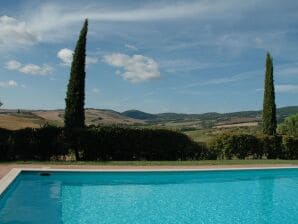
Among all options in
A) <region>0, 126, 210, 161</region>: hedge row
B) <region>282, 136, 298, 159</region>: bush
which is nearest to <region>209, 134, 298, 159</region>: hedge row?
<region>282, 136, 298, 159</region>: bush

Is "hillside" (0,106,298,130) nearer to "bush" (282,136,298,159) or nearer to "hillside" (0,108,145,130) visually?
"hillside" (0,108,145,130)

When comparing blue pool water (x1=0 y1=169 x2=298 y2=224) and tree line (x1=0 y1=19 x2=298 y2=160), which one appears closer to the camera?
blue pool water (x1=0 y1=169 x2=298 y2=224)

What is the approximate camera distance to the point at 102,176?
16406 mm

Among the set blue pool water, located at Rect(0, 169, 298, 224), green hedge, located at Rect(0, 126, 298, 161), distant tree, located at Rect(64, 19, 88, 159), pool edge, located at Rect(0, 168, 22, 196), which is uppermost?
distant tree, located at Rect(64, 19, 88, 159)

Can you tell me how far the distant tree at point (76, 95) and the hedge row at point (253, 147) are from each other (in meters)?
7.34

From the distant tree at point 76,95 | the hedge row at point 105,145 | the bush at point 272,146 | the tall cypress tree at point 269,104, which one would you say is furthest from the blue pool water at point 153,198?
the tall cypress tree at point 269,104

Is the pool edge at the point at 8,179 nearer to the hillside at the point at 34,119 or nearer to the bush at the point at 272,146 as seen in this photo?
the hillside at the point at 34,119

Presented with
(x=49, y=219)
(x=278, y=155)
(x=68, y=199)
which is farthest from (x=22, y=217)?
(x=278, y=155)

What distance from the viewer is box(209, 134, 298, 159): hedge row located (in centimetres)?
2394

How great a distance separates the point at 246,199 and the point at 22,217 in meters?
7.27

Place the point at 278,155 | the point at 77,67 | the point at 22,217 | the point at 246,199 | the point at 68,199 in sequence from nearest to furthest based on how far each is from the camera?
1. the point at 22,217
2. the point at 68,199
3. the point at 246,199
4. the point at 77,67
5. the point at 278,155

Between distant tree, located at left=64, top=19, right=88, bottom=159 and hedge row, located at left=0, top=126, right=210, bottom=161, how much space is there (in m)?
0.36

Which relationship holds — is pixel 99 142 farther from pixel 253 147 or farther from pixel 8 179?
pixel 253 147

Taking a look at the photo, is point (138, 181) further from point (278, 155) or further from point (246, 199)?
point (278, 155)
